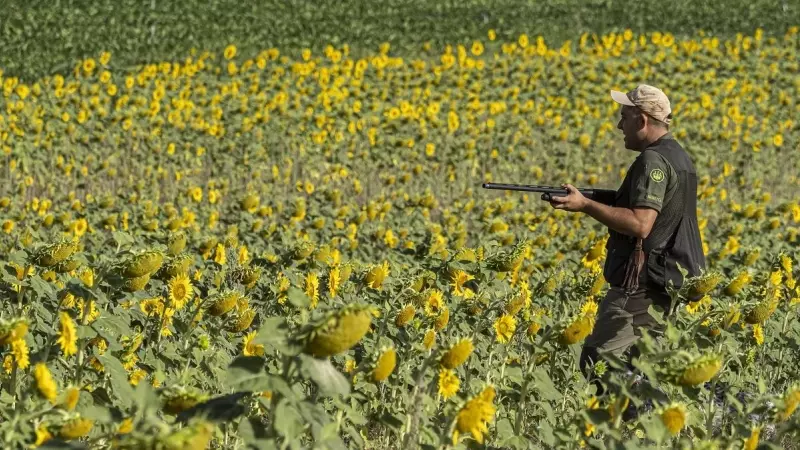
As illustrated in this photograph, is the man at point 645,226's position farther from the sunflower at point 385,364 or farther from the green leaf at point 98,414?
the green leaf at point 98,414

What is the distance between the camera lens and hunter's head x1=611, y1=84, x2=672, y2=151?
4.60 metres

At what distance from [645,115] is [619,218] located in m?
0.53

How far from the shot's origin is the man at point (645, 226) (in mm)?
4402

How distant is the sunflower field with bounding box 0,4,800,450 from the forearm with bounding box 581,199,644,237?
0.37 meters

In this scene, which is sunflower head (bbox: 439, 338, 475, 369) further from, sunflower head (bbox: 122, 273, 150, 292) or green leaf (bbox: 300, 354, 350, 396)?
sunflower head (bbox: 122, 273, 150, 292)

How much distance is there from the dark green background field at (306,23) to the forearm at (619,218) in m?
12.8

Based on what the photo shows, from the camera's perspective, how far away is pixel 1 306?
177 inches

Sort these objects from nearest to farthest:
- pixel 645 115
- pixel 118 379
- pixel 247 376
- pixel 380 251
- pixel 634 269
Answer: pixel 247 376, pixel 118 379, pixel 634 269, pixel 645 115, pixel 380 251

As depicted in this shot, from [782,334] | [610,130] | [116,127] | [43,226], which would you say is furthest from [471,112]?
[782,334]

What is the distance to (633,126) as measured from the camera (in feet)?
15.3

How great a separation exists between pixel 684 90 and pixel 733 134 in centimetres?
235

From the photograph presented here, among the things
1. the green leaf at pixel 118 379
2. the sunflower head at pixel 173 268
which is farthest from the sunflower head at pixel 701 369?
the sunflower head at pixel 173 268

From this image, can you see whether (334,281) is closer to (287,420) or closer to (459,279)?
(459,279)

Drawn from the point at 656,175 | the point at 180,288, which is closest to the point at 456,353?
the point at 180,288
